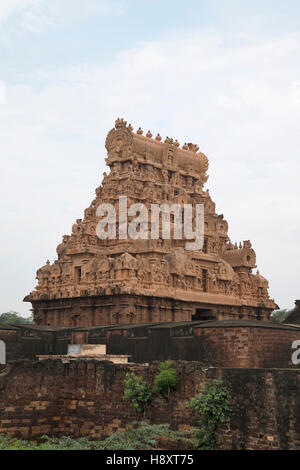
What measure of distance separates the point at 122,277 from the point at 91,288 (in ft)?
8.41

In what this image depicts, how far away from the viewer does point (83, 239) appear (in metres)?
44.2

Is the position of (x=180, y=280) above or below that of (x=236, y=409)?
above

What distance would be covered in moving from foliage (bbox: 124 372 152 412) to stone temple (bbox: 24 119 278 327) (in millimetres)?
17330

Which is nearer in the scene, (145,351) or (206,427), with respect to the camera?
(206,427)

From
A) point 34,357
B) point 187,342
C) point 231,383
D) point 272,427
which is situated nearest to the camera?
point 272,427

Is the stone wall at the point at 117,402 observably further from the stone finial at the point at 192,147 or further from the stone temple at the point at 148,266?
the stone finial at the point at 192,147

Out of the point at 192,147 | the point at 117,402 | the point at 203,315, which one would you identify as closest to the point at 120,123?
the point at 192,147

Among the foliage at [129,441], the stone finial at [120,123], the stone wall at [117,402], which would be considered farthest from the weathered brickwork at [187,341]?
the stone finial at [120,123]

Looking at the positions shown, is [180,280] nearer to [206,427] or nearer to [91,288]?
[91,288]

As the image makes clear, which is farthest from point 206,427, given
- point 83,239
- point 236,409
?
point 83,239

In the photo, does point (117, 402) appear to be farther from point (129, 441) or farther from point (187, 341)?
point (187, 341)

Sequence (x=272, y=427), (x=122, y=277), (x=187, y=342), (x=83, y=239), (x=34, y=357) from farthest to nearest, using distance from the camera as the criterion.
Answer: (x=83, y=239) → (x=122, y=277) → (x=34, y=357) → (x=187, y=342) → (x=272, y=427)

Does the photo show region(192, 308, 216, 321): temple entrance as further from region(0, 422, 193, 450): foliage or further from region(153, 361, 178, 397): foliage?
region(153, 361, 178, 397): foliage

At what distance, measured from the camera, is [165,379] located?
20.7 meters
